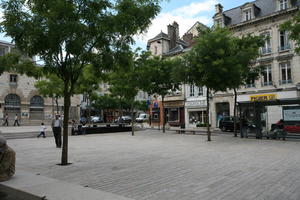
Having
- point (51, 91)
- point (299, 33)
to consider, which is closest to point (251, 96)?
point (299, 33)

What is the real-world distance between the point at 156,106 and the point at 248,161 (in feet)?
99.0

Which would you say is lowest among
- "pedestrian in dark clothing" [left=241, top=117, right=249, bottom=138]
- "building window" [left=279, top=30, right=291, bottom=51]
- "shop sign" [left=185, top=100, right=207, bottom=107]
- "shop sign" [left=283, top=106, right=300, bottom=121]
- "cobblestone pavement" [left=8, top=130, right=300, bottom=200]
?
"cobblestone pavement" [left=8, top=130, right=300, bottom=200]

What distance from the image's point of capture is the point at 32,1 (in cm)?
682

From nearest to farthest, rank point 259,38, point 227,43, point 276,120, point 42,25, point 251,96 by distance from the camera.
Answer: point 42,25 < point 227,43 < point 276,120 < point 259,38 < point 251,96

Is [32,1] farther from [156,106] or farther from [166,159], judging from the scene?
[156,106]

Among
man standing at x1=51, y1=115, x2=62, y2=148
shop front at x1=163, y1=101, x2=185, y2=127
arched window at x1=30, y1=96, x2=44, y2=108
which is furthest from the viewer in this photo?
arched window at x1=30, y1=96, x2=44, y2=108

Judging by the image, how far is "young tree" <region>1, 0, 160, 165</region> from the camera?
641 cm

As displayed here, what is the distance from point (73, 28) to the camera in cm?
633

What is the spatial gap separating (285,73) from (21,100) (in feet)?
134

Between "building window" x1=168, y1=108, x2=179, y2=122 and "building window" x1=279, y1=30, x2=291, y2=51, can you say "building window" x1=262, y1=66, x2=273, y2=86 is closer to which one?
"building window" x1=279, y1=30, x2=291, y2=51

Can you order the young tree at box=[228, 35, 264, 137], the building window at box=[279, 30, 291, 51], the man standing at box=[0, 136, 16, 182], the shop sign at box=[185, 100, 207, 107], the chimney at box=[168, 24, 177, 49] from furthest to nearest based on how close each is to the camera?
1. the chimney at box=[168, 24, 177, 49]
2. the shop sign at box=[185, 100, 207, 107]
3. the building window at box=[279, 30, 291, 51]
4. the young tree at box=[228, 35, 264, 137]
5. the man standing at box=[0, 136, 16, 182]

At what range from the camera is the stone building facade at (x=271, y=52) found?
23484mm

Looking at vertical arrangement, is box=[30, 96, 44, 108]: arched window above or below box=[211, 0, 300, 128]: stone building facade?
below

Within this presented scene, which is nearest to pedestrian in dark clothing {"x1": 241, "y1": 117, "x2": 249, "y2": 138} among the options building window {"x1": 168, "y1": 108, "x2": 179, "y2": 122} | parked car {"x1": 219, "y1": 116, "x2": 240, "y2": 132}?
parked car {"x1": 219, "y1": 116, "x2": 240, "y2": 132}
